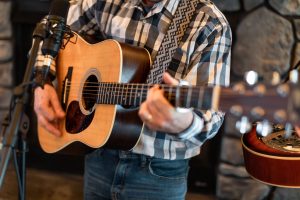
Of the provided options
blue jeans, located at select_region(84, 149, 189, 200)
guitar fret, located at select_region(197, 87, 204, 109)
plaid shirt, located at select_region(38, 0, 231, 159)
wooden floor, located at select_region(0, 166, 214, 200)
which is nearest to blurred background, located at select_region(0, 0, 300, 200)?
wooden floor, located at select_region(0, 166, 214, 200)

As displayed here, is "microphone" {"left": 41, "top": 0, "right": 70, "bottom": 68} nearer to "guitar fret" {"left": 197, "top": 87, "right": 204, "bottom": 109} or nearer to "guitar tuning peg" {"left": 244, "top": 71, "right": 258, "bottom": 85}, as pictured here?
"guitar fret" {"left": 197, "top": 87, "right": 204, "bottom": 109}

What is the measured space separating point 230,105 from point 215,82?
0.97ft

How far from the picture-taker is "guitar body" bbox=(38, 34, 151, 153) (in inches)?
43.9

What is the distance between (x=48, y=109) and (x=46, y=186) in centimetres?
108

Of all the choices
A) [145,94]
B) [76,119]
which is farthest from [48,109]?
[145,94]

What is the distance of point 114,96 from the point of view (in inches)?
43.0

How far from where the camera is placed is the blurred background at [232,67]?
1.76 metres

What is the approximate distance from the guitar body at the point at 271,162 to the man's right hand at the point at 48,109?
2.10ft

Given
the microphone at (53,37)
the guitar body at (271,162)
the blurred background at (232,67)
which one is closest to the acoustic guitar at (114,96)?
the microphone at (53,37)

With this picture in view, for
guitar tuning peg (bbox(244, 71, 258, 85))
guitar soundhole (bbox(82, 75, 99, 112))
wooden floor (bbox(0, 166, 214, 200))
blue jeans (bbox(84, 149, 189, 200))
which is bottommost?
wooden floor (bbox(0, 166, 214, 200))

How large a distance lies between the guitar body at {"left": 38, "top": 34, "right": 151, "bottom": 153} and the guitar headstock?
37cm

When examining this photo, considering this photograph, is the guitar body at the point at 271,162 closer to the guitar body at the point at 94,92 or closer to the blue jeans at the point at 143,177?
the blue jeans at the point at 143,177

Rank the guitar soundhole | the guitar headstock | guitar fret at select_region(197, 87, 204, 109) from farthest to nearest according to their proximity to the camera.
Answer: the guitar soundhole
guitar fret at select_region(197, 87, 204, 109)
the guitar headstock

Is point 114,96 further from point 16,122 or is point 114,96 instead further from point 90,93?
point 16,122
